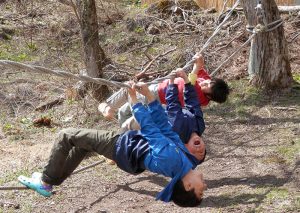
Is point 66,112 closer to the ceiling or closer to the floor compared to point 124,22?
closer to the floor

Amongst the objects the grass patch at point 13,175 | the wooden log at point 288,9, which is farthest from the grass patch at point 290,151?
the wooden log at point 288,9

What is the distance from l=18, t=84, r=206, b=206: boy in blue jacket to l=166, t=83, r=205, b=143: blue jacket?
0.24 meters

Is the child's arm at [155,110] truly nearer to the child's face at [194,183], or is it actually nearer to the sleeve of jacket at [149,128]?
the sleeve of jacket at [149,128]

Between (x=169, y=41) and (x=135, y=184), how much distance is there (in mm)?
3913

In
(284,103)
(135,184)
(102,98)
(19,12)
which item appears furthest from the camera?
(19,12)

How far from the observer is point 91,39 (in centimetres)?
606

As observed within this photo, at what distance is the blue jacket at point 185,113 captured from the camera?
354 centimetres

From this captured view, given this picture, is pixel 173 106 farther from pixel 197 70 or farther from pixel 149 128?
pixel 149 128

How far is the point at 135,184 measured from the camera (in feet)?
13.8

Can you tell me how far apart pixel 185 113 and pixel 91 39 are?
2.70 m

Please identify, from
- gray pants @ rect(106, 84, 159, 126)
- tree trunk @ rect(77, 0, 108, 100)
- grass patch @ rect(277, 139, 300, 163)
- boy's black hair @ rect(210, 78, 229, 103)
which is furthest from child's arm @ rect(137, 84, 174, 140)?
tree trunk @ rect(77, 0, 108, 100)

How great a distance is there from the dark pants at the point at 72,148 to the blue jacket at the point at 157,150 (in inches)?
6.5

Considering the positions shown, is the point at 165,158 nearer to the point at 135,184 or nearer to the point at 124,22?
the point at 135,184

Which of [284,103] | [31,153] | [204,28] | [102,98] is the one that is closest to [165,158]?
[31,153]
